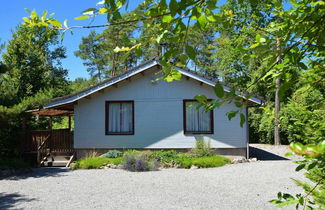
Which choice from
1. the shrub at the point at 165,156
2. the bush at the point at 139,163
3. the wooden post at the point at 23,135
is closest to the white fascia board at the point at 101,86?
the wooden post at the point at 23,135

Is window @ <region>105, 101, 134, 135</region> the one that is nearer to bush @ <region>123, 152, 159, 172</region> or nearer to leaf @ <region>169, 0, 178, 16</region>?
bush @ <region>123, 152, 159, 172</region>

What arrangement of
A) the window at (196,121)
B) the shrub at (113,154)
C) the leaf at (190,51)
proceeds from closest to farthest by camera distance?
the leaf at (190,51)
the shrub at (113,154)
the window at (196,121)

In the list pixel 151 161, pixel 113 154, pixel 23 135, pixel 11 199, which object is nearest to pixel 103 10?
pixel 11 199

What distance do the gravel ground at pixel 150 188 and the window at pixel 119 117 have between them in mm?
2701

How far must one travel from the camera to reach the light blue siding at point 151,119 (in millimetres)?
12438

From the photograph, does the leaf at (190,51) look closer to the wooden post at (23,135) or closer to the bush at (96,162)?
the bush at (96,162)

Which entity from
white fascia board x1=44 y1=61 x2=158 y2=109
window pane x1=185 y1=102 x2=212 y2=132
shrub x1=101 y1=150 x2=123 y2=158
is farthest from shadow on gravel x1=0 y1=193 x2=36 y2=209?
window pane x1=185 y1=102 x2=212 y2=132

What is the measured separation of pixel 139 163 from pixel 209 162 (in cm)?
282

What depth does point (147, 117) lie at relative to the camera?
1277cm

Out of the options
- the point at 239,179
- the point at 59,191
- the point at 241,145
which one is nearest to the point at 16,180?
the point at 59,191

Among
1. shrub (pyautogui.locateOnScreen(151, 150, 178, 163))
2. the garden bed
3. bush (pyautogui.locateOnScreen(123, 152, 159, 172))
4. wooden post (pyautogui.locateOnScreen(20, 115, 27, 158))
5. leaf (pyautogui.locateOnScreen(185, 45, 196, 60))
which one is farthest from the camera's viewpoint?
wooden post (pyautogui.locateOnScreen(20, 115, 27, 158))

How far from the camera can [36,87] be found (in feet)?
56.0

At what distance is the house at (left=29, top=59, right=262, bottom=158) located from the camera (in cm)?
1240

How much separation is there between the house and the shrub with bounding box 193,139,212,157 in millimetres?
312
